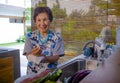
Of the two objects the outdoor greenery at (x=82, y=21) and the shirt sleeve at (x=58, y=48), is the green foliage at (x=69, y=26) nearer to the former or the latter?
the outdoor greenery at (x=82, y=21)

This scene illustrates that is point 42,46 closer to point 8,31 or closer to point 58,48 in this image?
point 58,48

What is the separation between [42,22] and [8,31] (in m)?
9.22

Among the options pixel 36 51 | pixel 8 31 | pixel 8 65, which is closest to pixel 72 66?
pixel 36 51

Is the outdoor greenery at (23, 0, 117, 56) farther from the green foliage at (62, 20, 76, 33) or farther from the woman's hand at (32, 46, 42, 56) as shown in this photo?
the woman's hand at (32, 46, 42, 56)

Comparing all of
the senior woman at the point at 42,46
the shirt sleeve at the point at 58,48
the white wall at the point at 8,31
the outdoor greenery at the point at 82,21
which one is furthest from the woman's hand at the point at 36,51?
the white wall at the point at 8,31

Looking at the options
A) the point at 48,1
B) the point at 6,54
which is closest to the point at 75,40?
the point at 48,1

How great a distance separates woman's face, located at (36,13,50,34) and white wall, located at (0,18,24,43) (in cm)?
881

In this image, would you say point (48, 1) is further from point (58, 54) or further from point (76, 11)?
point (58, 54)

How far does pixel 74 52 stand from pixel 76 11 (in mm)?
635

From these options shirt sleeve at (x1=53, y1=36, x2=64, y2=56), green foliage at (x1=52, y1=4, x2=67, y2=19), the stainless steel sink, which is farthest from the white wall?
the stainless steel sink

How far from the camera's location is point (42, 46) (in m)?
2.17

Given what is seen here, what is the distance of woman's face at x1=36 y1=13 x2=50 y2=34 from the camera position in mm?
2223

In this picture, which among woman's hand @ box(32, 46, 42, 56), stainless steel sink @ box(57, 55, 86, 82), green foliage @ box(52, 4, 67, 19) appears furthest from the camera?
green foliage @ box(52, 4, 67, 19)

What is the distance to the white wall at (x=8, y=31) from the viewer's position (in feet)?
35.5
